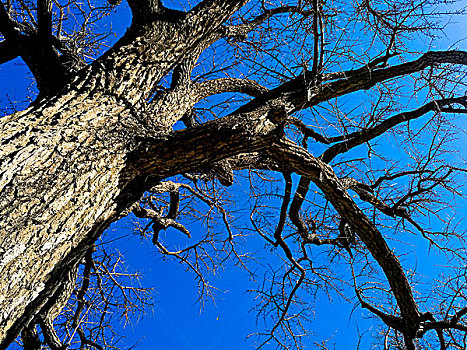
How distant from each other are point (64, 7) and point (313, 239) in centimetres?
362

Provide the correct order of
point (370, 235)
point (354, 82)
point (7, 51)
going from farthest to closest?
1. point (354, 82)
2. point (7, 51)
3. point (370, 235)

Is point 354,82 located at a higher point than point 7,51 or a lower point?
higher

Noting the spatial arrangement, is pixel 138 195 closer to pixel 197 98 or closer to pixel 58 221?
pixel 58 221

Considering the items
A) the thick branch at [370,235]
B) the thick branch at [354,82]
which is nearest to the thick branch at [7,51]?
the thick branch at [354,82]

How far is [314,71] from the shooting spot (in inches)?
82.4

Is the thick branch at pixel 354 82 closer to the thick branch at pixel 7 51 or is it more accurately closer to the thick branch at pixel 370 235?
the thick branch at pixel 370 235

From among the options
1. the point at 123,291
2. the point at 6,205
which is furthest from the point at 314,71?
the point at 123,291

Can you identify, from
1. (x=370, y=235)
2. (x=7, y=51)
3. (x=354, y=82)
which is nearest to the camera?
(x=370, y=235)

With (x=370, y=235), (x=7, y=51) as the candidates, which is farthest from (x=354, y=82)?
(x=7, y=51)

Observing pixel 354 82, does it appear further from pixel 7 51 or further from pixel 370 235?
pixel 7 51

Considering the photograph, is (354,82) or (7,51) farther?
(354,82)

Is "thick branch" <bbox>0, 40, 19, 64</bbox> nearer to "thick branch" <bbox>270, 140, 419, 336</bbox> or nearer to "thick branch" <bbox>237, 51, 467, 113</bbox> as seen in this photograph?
"thick branch" <bbox>237, 51, 467, 113</bbox>

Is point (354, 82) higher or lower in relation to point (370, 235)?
higher

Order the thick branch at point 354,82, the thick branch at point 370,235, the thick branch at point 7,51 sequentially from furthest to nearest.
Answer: the thick branch at point 7,51
the thick branch at point 354,82
the thick branch at point 370,235
